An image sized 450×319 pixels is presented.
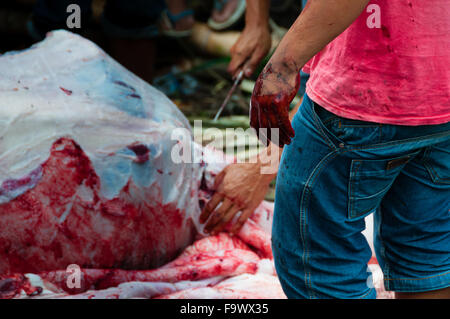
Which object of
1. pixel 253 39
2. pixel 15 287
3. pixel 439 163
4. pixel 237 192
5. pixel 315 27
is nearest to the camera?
pixel 315 27

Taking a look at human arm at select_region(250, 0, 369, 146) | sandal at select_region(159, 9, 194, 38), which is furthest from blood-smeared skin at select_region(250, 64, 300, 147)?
sandal at select_region(159, 9, 194, 38)

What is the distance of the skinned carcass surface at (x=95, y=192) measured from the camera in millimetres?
1415

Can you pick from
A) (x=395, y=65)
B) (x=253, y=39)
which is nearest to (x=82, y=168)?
(x=253, y=39)

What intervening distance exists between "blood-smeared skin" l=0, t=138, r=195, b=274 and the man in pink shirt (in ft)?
1.64

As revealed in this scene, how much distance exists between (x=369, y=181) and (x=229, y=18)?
3.39 m

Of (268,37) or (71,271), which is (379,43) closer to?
(268,37)

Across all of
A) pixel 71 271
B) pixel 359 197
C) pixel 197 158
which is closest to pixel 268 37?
pixel 197 158

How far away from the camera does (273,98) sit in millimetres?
930

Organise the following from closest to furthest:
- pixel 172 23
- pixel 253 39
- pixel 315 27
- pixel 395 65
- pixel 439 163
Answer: pixel 315 27 → pixel 395 65 → pixel 439 163 → pixel 253 39 → pixel 172 23

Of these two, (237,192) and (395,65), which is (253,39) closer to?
(237,192)

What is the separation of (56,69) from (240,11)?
9.40 feet

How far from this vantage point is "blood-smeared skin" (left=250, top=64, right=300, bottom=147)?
93 centimetres

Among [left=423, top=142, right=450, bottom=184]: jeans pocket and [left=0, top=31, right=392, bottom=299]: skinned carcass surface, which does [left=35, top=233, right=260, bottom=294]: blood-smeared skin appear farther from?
[left=423, top=142, right=450, bottom=184]: jeans pocket
